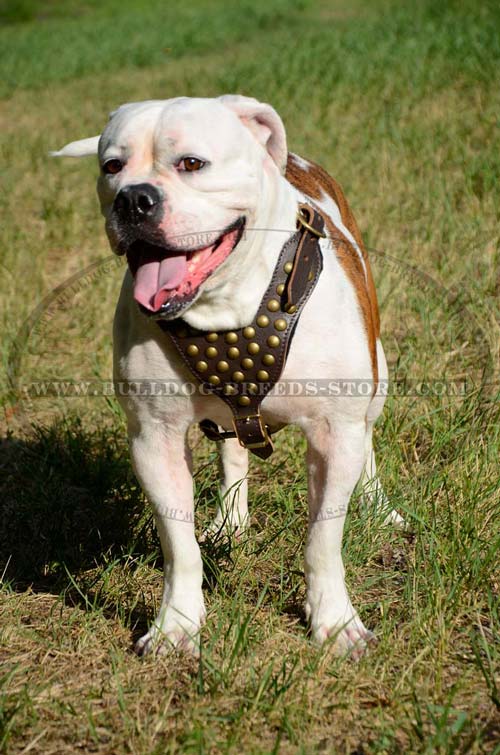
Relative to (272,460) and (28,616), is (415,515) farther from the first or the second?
(28,616)

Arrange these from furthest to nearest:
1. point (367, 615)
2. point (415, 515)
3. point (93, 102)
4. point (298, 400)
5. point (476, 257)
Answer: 1. point (93, 102)
2. point (476, 257)
3. point (415, 515)
4. point (367, 615)
5. point (298, 400)

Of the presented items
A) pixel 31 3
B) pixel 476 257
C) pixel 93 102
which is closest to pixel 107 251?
pixel 476 257

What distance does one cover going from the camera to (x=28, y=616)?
9.21 ft

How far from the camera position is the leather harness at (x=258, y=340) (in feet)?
7.87

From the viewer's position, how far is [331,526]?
8.38ft

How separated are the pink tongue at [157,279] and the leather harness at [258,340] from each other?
0.15m

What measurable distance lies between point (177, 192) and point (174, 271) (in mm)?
195

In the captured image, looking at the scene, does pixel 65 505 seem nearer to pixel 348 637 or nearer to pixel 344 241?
pixel 348 637

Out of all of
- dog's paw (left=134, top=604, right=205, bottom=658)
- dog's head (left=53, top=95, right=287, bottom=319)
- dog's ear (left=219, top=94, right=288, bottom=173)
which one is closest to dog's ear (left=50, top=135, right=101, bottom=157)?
dog's head (left=53, top=95, right=287, bottom=319)

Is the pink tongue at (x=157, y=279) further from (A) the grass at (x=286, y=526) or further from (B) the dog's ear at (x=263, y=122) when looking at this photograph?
(A) the grass at (x=286, y=526)

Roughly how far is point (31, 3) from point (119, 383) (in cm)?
2872

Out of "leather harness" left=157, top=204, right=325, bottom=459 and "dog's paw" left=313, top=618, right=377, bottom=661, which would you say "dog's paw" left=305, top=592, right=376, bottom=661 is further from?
"leather harness" left=157, top=204, right=325, bottom=459

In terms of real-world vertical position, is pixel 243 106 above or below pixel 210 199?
above

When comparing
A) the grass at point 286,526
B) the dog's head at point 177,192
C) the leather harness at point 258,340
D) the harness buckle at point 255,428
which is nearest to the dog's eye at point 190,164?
the dog's head at point 177,192
